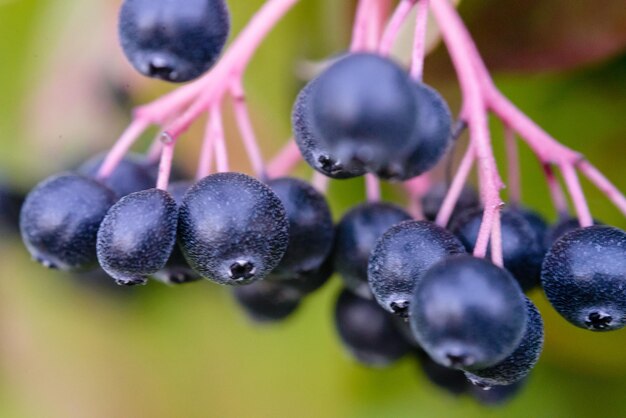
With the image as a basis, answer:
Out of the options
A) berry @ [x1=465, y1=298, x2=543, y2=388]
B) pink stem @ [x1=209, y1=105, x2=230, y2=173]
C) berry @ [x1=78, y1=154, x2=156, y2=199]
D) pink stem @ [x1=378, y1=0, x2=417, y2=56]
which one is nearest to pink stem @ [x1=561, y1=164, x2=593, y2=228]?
berry @ [x1=465, y1=298, x2=543, y2=388]

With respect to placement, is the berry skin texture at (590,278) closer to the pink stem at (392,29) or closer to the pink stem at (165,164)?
the pink stem at (392,29)

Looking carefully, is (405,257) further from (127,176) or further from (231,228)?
(127,176)

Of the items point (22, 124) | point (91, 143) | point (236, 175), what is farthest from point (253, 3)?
point (236, 175)

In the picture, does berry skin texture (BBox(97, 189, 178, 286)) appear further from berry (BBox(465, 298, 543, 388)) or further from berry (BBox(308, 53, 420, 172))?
berry (BBox(465, 298, 543, 388))

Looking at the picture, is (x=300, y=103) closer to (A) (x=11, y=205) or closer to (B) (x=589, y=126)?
(B) (x=589, y=126)

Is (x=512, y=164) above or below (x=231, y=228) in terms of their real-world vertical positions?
below

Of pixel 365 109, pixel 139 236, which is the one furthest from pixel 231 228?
pixel 365 109
